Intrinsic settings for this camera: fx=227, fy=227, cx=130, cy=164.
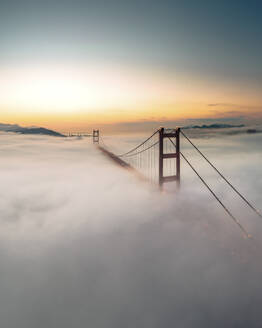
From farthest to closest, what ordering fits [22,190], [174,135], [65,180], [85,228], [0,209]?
[65,180] → [22,190] → [0,209] → [85,228] → [174,135]

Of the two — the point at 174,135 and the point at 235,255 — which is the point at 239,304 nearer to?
the point at 235,255

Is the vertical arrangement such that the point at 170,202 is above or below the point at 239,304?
Answer: above

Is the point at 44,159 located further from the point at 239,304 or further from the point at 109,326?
the point at 239,304

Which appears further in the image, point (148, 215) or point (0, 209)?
point (0, 209)

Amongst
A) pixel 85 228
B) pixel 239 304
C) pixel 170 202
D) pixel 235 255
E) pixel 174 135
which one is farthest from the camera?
pixel 85 228

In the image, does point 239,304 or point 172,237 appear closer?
point 172,237

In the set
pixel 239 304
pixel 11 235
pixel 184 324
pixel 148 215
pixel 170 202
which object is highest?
pixel 170 202

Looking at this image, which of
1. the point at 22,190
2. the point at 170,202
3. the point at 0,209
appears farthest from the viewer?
the point at 22,190

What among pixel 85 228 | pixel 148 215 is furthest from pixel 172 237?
pixel 85 228

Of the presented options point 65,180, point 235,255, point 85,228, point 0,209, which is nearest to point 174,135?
point 235,255
